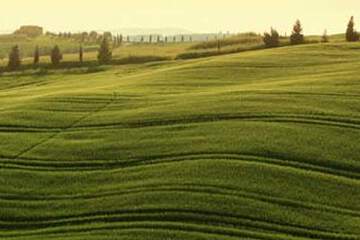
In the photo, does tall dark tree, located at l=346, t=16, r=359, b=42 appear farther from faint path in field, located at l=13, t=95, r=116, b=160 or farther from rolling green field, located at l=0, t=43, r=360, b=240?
faint path in field, located at l=13, t=95, r=116, b=160

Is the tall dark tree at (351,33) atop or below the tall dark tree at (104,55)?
atop

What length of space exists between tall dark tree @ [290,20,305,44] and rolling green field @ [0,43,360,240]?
120 ft

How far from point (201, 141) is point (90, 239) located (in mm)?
11366

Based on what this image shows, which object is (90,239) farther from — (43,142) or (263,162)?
(43,142)

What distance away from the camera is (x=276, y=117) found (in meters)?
37.9

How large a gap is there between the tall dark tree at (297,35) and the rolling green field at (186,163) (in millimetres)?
36510

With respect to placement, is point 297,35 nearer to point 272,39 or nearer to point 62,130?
point 272,39

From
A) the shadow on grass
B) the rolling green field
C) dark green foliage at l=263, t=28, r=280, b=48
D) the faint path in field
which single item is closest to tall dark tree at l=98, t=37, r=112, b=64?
the shadow on grass

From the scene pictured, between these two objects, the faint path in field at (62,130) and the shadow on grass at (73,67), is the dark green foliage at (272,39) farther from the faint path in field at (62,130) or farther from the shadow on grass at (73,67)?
the faint path in field at (62,130)

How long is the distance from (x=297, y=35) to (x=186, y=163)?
60.1 metres

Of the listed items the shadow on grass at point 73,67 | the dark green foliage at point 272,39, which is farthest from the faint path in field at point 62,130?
the dark green foliage at point 272,39

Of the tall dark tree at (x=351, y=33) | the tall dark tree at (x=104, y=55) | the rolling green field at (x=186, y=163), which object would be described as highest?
the tall dark tree at (x=351, y=33)

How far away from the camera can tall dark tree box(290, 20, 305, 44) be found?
8650 centimetres

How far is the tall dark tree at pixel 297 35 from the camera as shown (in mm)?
86500
